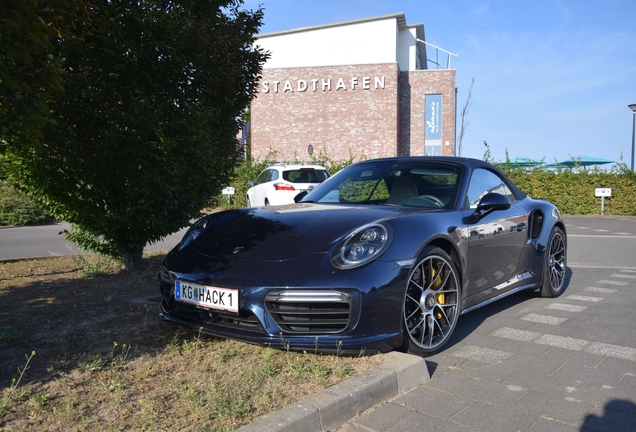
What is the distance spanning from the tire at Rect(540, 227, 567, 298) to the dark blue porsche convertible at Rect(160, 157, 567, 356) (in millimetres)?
671

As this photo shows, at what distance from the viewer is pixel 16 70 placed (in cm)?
282

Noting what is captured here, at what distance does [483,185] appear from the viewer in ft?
15.5

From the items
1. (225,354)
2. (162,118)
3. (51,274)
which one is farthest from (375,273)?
(51,274)

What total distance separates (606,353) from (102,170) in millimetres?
4891

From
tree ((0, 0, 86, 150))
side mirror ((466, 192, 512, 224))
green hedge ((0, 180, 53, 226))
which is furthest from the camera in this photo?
green hedge ((0, 180, 53, 226))

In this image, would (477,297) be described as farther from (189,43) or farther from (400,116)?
(400,116)

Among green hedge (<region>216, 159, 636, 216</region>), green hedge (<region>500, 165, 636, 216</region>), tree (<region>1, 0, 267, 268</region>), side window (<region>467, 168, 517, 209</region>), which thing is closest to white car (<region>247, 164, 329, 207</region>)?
green hedge (<region>216, 159, 636, 216</region>)

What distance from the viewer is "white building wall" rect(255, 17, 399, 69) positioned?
35.6 meters

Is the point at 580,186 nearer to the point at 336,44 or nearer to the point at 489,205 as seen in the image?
the point at 489,205

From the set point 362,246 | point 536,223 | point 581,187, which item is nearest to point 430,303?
point 362,246

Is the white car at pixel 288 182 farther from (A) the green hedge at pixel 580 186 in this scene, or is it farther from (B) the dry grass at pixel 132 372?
(B) the dry grass at pixel 132 372

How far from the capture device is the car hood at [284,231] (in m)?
3.38

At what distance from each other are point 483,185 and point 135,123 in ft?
10.8

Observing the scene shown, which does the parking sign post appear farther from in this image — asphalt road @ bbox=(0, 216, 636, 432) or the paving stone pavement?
the paving stone pavement
